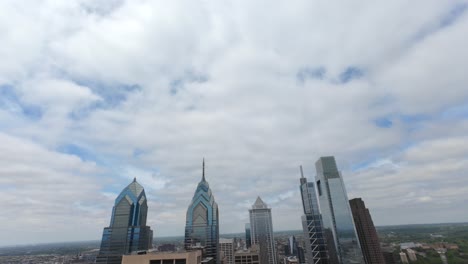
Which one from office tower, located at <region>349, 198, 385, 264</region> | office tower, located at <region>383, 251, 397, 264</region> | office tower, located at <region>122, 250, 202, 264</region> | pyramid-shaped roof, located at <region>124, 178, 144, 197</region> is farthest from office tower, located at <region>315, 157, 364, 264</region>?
pyramid-shaped roof, located at <region>124, 178, 144, 197</region>

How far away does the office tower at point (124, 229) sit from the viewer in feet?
576

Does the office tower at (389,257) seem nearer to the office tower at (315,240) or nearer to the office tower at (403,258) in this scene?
the office tower at (403,258)

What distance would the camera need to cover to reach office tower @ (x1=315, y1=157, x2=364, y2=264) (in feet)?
454

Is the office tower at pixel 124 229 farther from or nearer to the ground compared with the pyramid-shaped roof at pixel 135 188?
nearer to the ground

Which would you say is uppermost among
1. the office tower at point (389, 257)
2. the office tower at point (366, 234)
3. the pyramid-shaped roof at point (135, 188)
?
the pyramid-shaped roof at point (135, 188)

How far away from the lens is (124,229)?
179 meters

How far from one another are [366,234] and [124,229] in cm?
17314

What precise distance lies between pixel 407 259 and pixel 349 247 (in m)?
28.2

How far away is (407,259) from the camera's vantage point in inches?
4801

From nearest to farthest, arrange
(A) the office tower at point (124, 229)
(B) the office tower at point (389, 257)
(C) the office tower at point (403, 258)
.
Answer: (C) the office tower at point (403, 258) → (B) the office tower at point (389, 257) → (A) the office tower at point (124, 229)

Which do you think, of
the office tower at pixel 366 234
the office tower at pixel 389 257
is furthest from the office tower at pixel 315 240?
the office tower at pixel 389 257

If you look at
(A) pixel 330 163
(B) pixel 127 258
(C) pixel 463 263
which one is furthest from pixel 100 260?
(C) pixel 463 263

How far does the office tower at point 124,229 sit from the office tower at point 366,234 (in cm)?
16452

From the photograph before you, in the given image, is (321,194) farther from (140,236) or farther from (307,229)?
(140,236)
